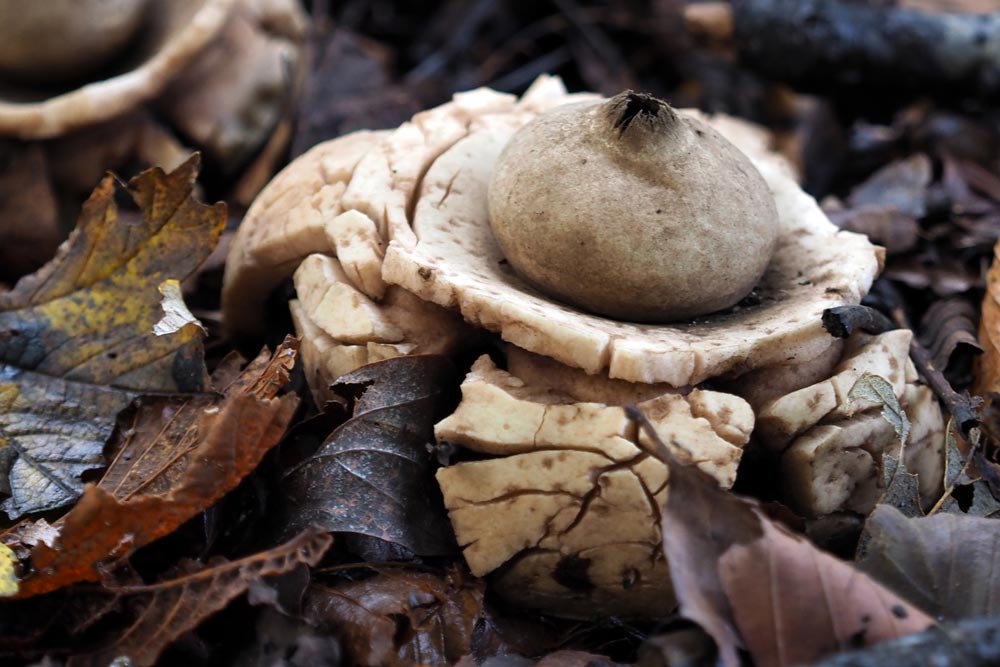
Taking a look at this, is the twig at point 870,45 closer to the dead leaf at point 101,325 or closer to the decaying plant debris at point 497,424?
the decaying plant debris at point 497,424

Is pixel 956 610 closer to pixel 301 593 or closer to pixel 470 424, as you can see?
pixel 470 424

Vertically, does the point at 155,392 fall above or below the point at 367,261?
below

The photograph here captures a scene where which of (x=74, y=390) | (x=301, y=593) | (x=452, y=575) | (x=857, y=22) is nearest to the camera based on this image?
(x=301, y=593)

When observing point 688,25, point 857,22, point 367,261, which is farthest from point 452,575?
point 688,25

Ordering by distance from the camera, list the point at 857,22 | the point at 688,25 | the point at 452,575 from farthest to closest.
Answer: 1. the point at 688,25
2. the point at 857,22
3. the point at 452,575

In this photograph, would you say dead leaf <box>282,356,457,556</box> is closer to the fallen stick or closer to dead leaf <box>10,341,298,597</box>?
dead leaf <box>10,341,298,597</box>

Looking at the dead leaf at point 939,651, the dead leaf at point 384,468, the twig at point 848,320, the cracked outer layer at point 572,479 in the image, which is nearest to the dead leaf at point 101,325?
the dead leaf at point 384,468

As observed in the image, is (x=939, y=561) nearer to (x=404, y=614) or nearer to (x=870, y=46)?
(x=404, y=614)
